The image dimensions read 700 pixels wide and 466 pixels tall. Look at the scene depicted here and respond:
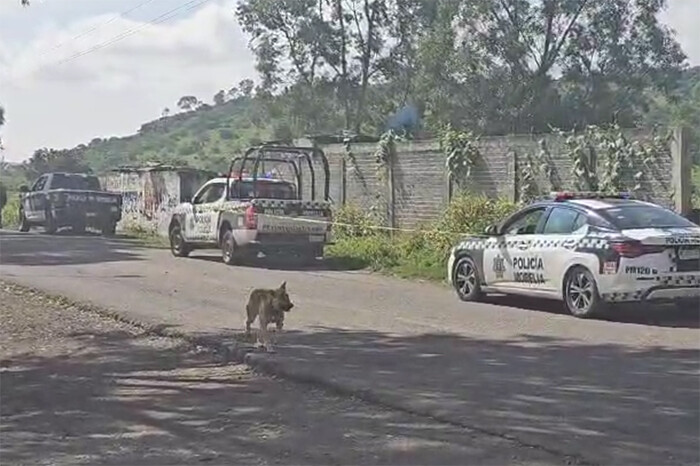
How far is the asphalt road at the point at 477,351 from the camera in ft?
24.2

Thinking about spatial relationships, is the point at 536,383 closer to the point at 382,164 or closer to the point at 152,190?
the point at 382,164

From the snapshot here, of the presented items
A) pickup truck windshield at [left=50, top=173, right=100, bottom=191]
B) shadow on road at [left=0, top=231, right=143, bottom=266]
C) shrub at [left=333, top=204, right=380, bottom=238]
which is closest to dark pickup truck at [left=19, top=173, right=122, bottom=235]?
pickup truck windshield at [left=50, top=173, right=100, bottom=191]

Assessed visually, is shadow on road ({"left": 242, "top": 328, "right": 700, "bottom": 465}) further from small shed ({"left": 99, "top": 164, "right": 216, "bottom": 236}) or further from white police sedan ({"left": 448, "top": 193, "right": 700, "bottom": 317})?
small shed ({"left": 99, "top": 164, "right": 216, "bottom": 236})

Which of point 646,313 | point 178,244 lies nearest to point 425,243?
Result: point 178,244

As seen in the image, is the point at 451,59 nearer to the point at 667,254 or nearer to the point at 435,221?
the point at 435,221

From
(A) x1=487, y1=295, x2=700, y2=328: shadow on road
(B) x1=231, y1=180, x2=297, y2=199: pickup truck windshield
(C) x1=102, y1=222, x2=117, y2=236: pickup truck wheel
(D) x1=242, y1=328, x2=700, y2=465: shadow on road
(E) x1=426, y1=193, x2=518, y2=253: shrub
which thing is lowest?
(D) x1=242, y1=328, x2=700, y2=465: shadow on road

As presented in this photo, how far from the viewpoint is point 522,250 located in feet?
45.9

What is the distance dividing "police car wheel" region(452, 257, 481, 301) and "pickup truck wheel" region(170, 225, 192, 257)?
28.5 feet

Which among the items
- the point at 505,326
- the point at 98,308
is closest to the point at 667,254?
the point at 505,326

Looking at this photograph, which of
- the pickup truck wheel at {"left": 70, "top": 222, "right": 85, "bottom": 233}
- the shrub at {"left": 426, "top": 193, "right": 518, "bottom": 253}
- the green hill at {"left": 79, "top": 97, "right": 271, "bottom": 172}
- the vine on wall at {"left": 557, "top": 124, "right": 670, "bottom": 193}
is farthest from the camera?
the green hill at {"left": 79, "top": 97, "right": 271, "bottom": 172}

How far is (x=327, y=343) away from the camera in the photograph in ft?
36.4

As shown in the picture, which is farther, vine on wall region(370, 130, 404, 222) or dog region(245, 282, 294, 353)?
vine on wall region(370, 130, 404, 222)

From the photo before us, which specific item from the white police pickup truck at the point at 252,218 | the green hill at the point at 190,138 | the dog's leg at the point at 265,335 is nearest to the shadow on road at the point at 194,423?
the dog's leg at the point at 265,335

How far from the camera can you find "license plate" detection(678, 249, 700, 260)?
12.4 metres
